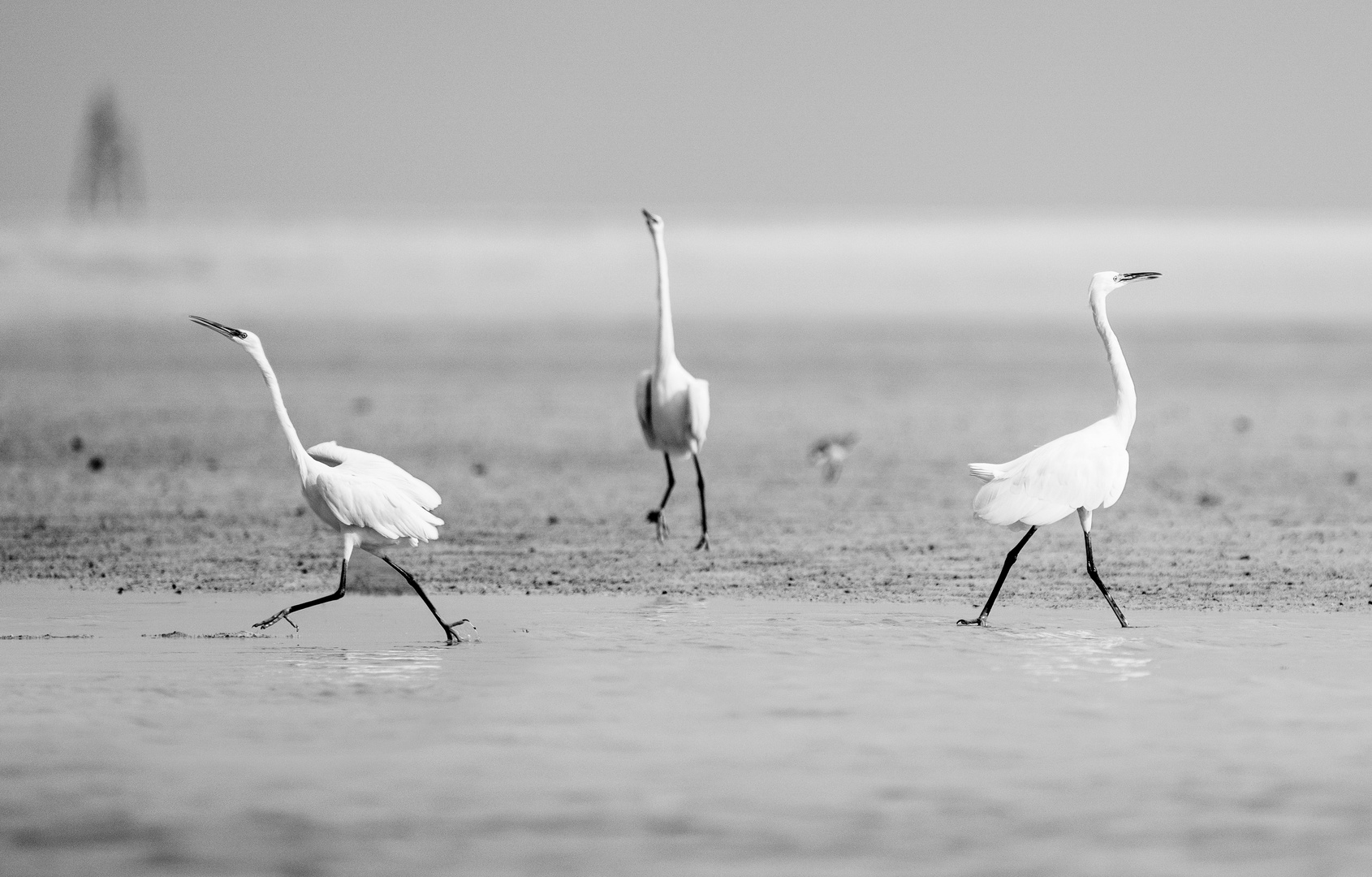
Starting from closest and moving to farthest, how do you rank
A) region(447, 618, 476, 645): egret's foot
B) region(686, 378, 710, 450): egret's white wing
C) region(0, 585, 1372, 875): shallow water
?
1. region(0, 585, 1372, 875): shallow water
2. region(447, 618, 476, 645): egret's foot
3. region(686, 378, 710, 450): egret's white wing

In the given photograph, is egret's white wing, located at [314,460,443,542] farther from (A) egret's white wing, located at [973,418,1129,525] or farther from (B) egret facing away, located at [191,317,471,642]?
(A) egret's white wing, located at [973,418,1129,525]

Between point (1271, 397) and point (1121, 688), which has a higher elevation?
point (1271, 397)


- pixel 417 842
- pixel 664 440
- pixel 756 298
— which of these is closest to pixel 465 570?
pixel 664 440

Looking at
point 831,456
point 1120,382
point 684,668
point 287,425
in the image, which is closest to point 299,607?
point 287,425

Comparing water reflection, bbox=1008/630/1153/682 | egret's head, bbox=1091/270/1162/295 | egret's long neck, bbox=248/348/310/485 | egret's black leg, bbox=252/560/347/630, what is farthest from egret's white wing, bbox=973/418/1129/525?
egret's long neck, bbox=248/348/310/485

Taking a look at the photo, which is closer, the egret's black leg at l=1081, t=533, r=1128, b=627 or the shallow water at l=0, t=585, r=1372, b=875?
the shallow water at l=0, t=585, r=1372, b=875

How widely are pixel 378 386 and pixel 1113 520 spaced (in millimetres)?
12000

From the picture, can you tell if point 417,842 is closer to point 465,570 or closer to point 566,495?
point 465,570

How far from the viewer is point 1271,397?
2031cm

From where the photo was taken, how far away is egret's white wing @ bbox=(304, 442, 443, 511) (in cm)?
822

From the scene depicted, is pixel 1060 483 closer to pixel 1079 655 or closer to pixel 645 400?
pixel 1079 655

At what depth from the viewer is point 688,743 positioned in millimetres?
6312

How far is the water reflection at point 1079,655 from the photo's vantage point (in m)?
7.32

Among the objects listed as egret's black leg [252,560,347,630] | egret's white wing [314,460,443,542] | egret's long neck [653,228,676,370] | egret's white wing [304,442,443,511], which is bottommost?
egret's black leg [252,560,347,630]
